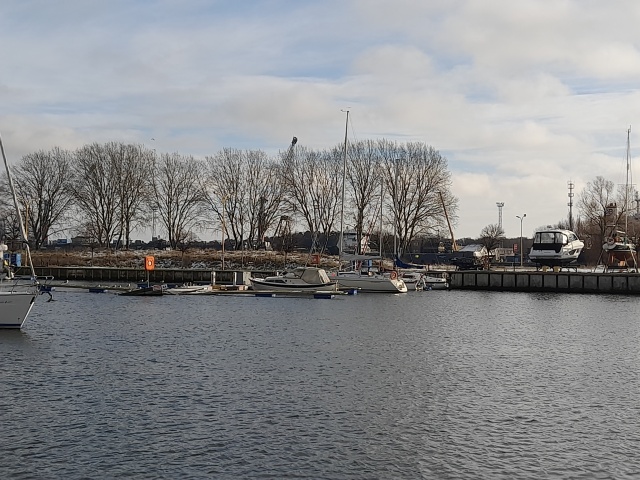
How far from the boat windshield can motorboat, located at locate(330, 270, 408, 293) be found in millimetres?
26626

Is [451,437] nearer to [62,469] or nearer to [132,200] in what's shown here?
[62,469]

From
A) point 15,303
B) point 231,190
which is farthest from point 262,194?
point 15,303

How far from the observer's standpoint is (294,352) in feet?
124

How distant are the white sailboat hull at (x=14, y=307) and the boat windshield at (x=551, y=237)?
7213 centimetres

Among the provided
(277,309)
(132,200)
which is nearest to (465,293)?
(277,309)

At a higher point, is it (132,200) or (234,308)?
(132,200)

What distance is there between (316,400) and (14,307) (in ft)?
83.0

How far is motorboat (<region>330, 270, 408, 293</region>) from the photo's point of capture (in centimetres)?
8138

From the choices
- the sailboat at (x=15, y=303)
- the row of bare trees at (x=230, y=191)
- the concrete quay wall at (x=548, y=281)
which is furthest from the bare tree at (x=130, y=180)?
the sailboat at (x=15, y=303)

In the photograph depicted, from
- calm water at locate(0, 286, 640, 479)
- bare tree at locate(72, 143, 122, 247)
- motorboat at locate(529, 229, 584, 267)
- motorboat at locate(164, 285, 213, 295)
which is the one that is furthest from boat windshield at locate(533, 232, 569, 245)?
bare tree at locate(72, 143, 122, 247)

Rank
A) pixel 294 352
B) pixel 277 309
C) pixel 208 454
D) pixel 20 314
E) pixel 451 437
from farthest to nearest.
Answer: pixel 277 309 → pixel 20 314 → pixel 294 352 → pixel 451 437 → pixel 208 454

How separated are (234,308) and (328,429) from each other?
133ft

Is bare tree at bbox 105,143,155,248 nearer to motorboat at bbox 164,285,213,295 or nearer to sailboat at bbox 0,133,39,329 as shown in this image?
motorboat at bbox 164,285,213,295

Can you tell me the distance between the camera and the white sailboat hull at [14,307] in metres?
44.3
